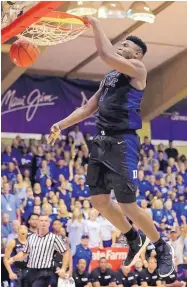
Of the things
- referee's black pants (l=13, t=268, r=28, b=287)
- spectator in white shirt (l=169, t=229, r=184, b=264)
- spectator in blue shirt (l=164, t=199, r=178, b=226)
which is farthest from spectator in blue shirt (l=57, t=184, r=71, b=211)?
referee's black pants (l=13, t=268, r=28, b=287)

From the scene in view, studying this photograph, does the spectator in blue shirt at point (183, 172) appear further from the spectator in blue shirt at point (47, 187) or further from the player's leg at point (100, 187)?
the player's leg at point (100, 187)

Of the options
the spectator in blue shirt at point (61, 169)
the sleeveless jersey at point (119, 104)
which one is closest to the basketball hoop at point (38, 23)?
the sleeveless jersey at point (119, 104)

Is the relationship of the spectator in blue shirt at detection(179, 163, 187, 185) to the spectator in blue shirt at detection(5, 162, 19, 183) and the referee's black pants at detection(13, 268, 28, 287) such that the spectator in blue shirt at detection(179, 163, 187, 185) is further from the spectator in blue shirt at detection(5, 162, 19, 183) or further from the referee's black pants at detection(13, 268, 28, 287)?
the referee's black pants at detection(13, 268, 28, 287)

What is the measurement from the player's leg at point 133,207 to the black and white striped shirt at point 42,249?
4.88 metres

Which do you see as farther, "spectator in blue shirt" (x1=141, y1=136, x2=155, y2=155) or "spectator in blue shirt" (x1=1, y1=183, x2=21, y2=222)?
"spectator in blue shirt" (x1=141, y1=136, x2=155, y2=155)

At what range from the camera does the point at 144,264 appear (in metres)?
13.5

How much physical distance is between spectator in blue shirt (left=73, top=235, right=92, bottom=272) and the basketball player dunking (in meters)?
7.66

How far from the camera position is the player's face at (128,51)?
5.26m

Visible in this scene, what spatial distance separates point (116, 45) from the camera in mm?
15484

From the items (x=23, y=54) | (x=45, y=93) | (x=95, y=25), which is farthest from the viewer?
(x=45, y=93)

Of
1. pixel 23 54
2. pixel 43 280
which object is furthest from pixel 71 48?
pixel 23 54

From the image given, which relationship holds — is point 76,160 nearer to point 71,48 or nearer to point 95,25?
point 71,48

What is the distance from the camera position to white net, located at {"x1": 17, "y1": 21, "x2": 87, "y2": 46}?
684cm

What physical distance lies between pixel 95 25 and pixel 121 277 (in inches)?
352
